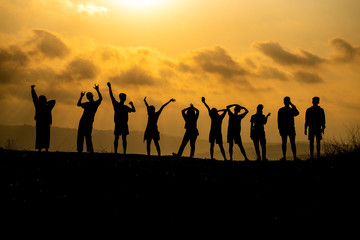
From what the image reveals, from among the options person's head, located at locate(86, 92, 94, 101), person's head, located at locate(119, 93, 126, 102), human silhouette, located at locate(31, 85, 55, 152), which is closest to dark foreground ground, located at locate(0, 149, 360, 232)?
human silhouette, located at locate(31, 85, 55, 152)

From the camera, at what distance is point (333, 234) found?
10.6 m

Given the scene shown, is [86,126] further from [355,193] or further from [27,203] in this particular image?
[355,193]

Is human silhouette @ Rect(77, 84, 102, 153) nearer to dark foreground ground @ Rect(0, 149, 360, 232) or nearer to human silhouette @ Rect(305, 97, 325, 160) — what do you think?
dark foreground ground @ Rect(0, 149, 360, 232)

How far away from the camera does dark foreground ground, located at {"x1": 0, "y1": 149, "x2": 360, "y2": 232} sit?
1116 cm

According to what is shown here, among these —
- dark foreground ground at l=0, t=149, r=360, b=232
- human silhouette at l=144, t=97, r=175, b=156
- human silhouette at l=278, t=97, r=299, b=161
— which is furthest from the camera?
human silhouette at l=144, t=97, r=175, b=156

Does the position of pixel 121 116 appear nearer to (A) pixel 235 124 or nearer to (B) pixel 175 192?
(A) pixel 235 124

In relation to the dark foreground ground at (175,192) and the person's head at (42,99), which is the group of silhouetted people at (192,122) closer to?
the person's head at (42,99)

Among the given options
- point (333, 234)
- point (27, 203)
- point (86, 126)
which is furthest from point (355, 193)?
point (86, 126)

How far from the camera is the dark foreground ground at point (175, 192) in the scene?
36.6ft

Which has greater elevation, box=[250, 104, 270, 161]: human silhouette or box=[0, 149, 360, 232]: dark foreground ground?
box=[250, 104, 270, 161]: human silhouette

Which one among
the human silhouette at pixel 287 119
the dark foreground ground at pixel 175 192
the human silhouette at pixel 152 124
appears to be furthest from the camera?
the human silhouette at pixel 152 124

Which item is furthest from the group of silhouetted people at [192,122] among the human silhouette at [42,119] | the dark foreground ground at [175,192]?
the dark foreground ground at [175,192]

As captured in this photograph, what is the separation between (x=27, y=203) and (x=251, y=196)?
20.2ft

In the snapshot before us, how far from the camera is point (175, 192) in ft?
40.9
